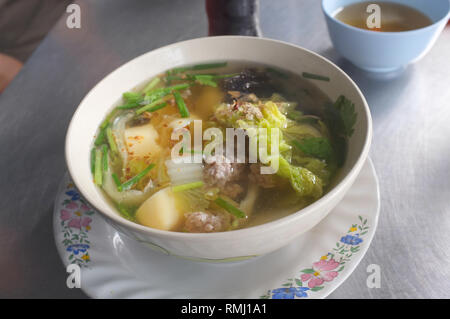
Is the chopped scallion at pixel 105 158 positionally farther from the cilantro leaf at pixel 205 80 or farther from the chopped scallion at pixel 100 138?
the cilantro leaf at pixel 205 80

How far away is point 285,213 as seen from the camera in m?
1.02

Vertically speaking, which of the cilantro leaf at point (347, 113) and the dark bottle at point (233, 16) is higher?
the dark bottle at point (233, 16)

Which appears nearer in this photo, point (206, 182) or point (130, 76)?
point (206, 182)

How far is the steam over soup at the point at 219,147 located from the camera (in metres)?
1.05

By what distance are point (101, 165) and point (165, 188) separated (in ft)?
0.68

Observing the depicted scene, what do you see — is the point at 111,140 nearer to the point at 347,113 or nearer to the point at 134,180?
the point at 134,180

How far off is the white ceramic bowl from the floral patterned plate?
0.29ft

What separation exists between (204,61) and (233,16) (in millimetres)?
375

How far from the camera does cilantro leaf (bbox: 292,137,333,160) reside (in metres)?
1.13

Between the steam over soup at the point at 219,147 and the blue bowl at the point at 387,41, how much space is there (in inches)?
16.0

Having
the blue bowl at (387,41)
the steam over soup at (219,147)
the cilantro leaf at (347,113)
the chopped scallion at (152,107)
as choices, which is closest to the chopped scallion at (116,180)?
the steam over soup at (219,147)
